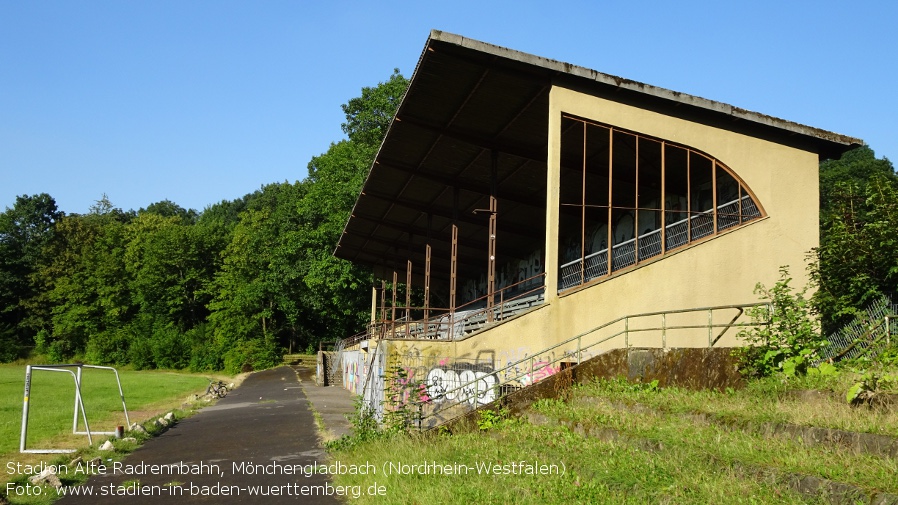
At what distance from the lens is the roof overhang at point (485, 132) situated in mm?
18141

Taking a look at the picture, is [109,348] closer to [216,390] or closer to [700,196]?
[216,390]

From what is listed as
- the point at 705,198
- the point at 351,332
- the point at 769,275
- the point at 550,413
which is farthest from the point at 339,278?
the point at 550,413

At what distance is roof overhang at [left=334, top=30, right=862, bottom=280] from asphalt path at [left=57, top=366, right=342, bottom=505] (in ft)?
29.3

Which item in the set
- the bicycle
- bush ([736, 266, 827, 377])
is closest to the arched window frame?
bush ([736, 266, 827, 377])

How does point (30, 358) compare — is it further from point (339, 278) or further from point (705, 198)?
point (705, 198)

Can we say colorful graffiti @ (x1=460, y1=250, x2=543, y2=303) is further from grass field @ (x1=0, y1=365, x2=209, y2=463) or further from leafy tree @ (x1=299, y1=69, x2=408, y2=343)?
grass field @ (x1=0, y1=365, x2=209, y2=463)

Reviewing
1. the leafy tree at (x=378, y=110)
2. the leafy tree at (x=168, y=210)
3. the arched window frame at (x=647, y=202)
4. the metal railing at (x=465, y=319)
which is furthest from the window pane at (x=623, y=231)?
the leafy tree at (x=168, y=210)

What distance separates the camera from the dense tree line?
51.7 meters

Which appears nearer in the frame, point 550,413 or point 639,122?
point 550,413

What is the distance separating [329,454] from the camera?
49.0 feet

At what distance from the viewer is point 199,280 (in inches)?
3081

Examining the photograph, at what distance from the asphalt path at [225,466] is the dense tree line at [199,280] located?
93.4ft

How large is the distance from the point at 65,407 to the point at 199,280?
5126 centimetres

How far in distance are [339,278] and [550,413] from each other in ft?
124
